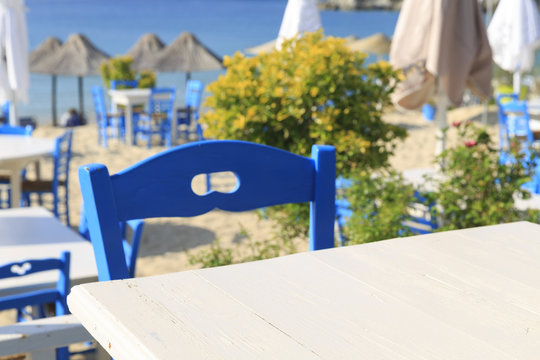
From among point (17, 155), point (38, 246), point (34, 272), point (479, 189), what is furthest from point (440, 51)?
point (34, 272)

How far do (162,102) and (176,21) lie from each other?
4726 cm

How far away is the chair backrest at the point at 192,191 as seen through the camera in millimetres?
1124

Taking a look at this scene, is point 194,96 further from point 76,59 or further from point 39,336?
point 39,336

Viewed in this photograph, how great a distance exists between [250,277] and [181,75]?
104ft

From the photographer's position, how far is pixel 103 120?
8609 mm

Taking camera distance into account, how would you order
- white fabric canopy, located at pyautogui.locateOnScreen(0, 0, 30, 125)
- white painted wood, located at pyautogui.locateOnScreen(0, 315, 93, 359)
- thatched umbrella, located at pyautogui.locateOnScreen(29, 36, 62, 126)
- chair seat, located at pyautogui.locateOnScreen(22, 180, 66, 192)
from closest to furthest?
1. white painted wood, located at pyautogui.locateOnScreen(0, 315, 93, 359)
2. chair seat, located at pyautogui.locateOnScreen(22, 180, 66, 192)
3. white fabric canopy, located at pyautogui.locateOnScreen(0, 0, 30, 125)
4. thatched umbrella, located at pyautogui.locateOnScreen(29, 36, 62, 126)

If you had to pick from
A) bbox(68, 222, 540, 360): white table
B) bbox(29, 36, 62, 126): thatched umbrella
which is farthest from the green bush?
bbox(29, 36, 62, 126): thatched umbrella

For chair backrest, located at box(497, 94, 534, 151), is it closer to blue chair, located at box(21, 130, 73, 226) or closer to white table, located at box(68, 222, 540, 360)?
blue chair, located at box(21, 130, 73, 226)

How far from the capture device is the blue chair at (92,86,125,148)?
8.59 m

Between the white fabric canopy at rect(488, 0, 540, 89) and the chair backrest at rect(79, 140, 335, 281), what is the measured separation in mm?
5732

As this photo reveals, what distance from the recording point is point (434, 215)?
106 inches

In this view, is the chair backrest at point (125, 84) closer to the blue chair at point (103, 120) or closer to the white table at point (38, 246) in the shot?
the blue chair at point (103, 120)

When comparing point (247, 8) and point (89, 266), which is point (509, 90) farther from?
point (247, 8)

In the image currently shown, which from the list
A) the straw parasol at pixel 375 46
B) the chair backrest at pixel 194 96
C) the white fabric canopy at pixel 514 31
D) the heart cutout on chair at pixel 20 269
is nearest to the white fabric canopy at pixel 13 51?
the chair backrest at pixel 194 96
